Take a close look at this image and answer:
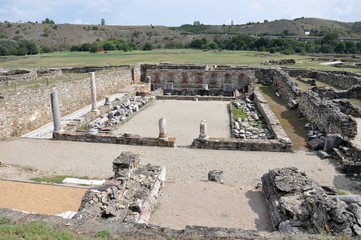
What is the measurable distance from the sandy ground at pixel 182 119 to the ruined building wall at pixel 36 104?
4665mm

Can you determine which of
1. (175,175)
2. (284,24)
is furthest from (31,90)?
(284,24)

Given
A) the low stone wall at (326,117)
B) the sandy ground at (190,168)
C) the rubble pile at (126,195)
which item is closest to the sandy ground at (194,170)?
the sandy ground at (190,168)

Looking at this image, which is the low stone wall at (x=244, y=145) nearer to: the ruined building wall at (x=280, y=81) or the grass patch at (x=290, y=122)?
the grass patch at (x=290, y=122)

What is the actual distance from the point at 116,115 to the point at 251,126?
7.87m

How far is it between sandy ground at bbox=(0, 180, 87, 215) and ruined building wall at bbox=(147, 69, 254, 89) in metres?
22.0

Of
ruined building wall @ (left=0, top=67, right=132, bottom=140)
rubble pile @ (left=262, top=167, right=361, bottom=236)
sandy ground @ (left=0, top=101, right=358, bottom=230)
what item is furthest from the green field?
rubble pile @ (left=262, top=167, right=361, bottom=236)

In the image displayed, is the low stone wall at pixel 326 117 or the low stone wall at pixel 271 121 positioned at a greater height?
the low stone wall at pixel 326 117

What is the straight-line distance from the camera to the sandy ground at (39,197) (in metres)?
8.53

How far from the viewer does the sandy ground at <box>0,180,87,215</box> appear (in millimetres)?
8531

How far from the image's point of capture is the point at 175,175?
1109 centimetres

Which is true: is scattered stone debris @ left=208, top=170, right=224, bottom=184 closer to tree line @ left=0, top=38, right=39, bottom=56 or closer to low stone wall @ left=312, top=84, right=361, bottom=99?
low stone wall @ left=312, top=84, right=361, bottom=99

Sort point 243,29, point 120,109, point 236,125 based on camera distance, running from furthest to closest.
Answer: point 243,29, point 120,109, point 236,125

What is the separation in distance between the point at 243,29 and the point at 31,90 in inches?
5392

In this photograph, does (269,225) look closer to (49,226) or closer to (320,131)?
(49,226)
